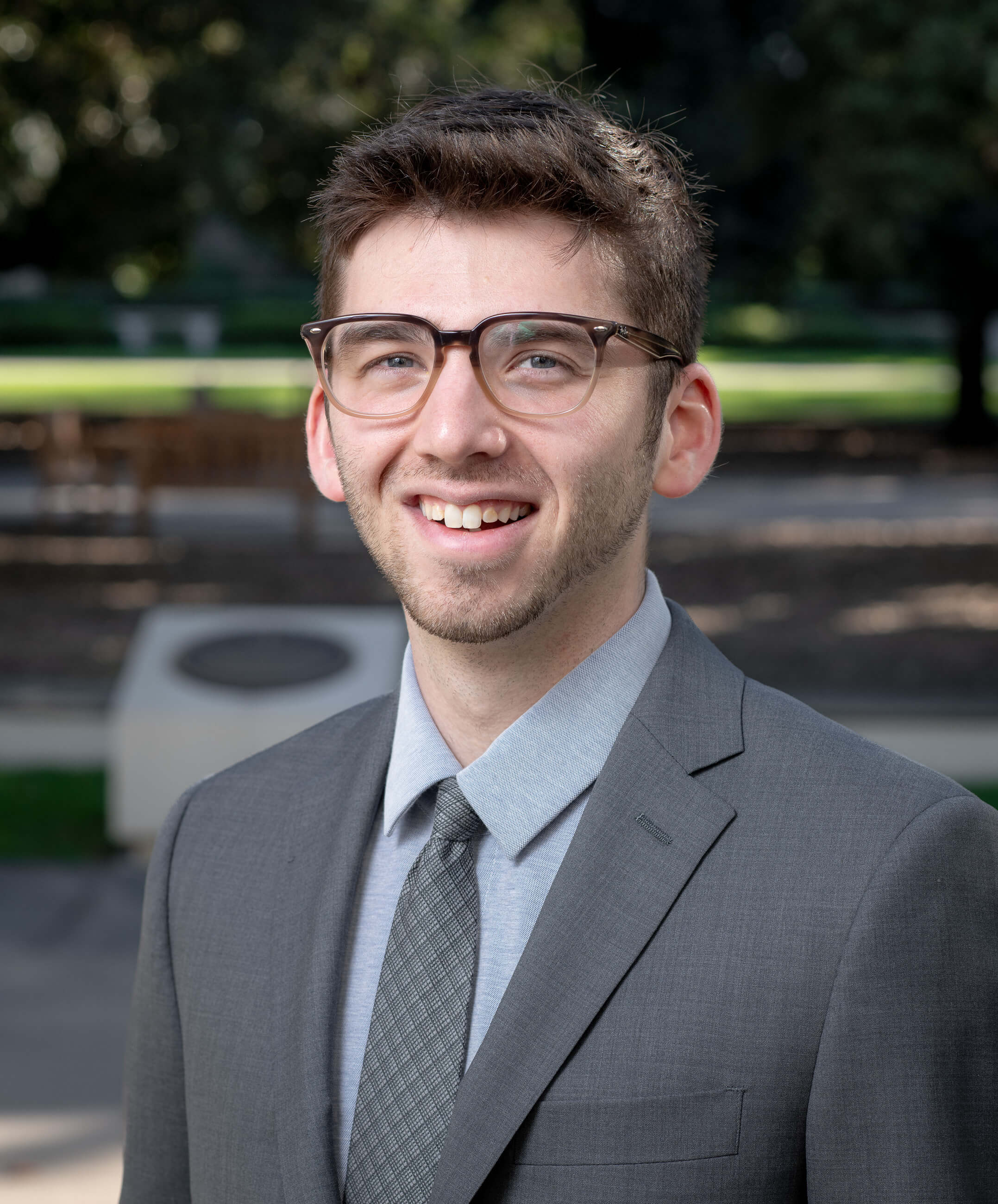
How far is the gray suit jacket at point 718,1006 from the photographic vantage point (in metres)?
1.49

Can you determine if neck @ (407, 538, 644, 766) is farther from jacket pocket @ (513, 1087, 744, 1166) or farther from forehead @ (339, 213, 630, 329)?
jacket pocket @ (513, 1087, 744, 1166)

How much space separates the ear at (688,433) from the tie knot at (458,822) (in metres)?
0.50

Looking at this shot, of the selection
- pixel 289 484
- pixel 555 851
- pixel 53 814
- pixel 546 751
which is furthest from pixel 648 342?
pixel 289 484

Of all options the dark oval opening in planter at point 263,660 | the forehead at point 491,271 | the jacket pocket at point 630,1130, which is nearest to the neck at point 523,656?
the forehead at point 491,271

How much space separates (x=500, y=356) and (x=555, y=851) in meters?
0.63

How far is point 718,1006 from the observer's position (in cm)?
154

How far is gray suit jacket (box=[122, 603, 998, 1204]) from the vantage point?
1.49m

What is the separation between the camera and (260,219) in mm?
13305

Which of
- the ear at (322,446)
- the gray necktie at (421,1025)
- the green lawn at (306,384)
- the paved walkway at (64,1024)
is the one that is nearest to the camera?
the gray necktie at (421,1025)

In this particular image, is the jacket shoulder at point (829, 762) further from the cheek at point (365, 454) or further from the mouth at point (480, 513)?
the cheek at point (365, 454)

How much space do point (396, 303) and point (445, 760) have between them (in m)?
0.61

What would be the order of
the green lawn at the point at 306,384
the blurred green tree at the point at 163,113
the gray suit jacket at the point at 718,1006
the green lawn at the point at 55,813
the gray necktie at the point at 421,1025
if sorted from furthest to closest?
the green lawn at the point at 306,384 < the blurred green tree at the point at 163,113 < the green lawn at the point at 55,813 < the gray necktie at the point at 421,1025 < the gray suit jacket at the point at 718,1006

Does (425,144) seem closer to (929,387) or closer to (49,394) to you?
(49,394)

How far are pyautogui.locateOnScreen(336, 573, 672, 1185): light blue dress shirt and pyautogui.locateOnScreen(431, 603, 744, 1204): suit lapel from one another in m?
0.04
